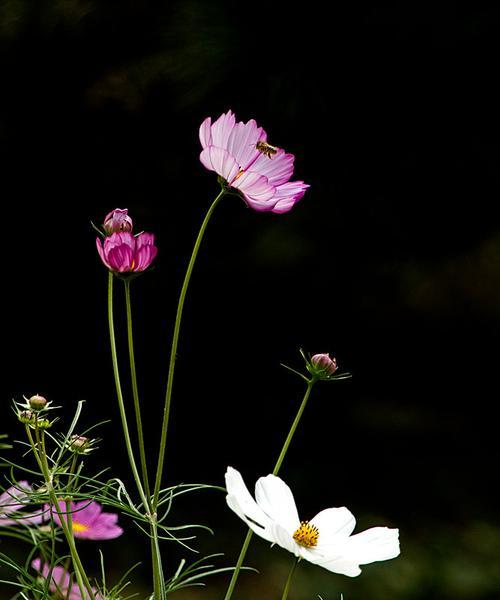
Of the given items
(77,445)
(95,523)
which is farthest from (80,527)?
(77,445)

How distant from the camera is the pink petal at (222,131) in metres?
0.43

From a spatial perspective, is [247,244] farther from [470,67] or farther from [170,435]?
[470,67]

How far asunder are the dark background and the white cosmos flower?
103 cm

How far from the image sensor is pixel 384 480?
159 centimetres

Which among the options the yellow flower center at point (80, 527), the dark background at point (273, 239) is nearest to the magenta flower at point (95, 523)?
the yellow flower center at point (80, 527)

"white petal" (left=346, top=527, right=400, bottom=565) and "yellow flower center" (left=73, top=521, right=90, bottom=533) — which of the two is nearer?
"white petal" (left=346, top=527, right=400, bottom=565)

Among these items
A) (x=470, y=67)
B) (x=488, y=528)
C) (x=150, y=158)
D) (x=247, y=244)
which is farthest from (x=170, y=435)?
(x=470, y=67)

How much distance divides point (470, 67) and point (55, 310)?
0.80 metres

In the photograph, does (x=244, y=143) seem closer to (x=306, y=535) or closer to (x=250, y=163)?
(x=250, y=163)

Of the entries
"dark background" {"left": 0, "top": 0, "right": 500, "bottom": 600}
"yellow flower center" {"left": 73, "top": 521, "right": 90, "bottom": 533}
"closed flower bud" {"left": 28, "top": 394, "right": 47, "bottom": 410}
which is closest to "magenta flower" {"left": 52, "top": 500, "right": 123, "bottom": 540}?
"yellow flower center" {"left": 73, "top": 521, "right": 90, "bottom": 533}

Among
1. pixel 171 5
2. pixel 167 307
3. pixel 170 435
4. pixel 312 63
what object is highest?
pixel 171 5

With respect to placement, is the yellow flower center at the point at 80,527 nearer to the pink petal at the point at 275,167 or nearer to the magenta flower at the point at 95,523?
the magenta flower at the point at 95,523

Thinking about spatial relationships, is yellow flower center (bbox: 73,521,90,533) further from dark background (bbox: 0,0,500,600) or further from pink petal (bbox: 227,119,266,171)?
dark background (bbox: 0,0,500,600)

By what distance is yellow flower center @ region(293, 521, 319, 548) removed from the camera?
15.3 inches
